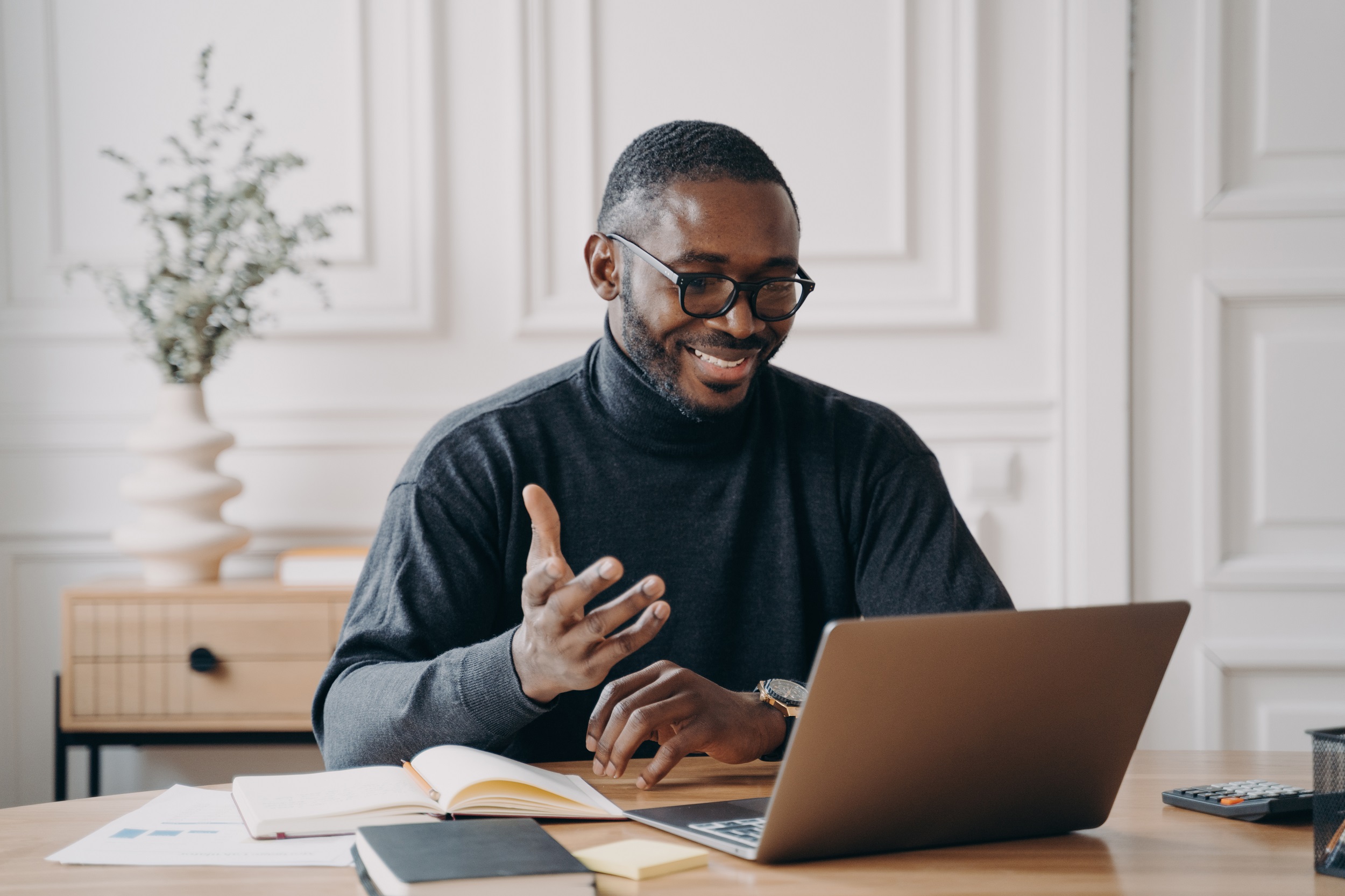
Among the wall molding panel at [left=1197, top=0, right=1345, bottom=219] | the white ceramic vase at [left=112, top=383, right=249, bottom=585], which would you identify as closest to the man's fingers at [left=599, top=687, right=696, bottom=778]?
Result: the white ceramic vase at [left=112, top=383, right=249, bottom=585]

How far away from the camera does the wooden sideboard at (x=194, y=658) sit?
202 cm

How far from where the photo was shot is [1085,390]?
2.32m

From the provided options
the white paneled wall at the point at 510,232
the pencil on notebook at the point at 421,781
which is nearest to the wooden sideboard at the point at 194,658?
the white paneled wall at the point at 510,232

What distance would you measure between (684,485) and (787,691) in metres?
0.33

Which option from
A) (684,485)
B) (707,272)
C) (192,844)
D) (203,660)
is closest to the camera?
(192,844)

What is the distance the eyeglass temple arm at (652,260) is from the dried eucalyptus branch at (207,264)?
3.22 feet

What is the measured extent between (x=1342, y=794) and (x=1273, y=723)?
1736 millimetres

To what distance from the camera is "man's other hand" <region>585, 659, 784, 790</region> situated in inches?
40.4

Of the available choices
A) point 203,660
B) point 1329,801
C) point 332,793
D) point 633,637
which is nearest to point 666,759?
point 633,637

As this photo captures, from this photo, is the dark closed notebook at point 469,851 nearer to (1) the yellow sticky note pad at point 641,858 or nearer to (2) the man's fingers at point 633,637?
(1) the yellow sticky note pad at point 641,858

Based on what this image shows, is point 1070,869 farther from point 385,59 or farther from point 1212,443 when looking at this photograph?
point 385,59

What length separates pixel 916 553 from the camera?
140 cm

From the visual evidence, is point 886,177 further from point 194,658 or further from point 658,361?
point 194,658

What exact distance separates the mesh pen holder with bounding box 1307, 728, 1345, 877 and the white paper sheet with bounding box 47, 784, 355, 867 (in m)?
0.66
